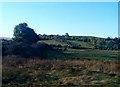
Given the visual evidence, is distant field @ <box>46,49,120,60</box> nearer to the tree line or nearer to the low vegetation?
the tree line

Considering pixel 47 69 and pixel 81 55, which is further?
pixel 81 55

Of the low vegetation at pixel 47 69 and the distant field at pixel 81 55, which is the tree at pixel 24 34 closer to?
the low vegetation at pixel 47 69

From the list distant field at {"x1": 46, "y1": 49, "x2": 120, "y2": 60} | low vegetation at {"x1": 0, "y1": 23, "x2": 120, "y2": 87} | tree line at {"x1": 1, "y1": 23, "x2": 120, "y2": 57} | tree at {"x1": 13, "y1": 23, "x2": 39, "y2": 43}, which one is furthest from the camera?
tree at {"x1": 13, "y1": 23, "x2": 39, "y2": 43}

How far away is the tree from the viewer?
45.0m

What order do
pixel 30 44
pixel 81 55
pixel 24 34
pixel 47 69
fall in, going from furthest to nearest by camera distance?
pixel 24 34
pixel 30 44
pixel 81 55
pixel 47 69

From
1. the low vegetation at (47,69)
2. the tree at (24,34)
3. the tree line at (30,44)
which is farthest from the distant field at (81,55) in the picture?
the tree at (24,34)

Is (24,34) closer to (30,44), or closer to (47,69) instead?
(30,44)

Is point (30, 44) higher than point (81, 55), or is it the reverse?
point (30, 44)

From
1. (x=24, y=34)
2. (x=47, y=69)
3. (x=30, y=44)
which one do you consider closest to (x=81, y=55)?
(x=30, y=44)

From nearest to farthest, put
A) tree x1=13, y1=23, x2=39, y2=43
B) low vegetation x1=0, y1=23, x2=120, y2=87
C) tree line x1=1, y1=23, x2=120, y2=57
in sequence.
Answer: low vegetation x1=0, y1=23, x2=120, y2=87 < tree line x1=1, y1=23, x2=120, y2=57 < tree x1=13, y1=23, x2=39, y2=43

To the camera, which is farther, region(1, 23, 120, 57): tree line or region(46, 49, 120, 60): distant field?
region(46, 49, 120, 60): distant field

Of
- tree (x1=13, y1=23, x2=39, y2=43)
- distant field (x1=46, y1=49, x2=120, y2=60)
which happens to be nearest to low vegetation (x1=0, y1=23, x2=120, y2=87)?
tree (x1=13, y1=23, x2=39, y2=43)

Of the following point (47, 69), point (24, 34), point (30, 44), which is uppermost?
point (24, 34)

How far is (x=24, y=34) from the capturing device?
46.1 metres
